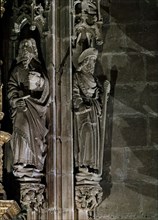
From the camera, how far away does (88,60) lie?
11180 millimetres

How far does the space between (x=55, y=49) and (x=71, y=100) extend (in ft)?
2.07

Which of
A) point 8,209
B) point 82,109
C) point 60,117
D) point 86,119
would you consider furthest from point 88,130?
point 8,209

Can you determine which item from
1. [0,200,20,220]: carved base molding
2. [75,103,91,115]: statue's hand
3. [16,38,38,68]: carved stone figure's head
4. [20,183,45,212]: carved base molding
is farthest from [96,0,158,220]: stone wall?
[0,200,20,220]: carved base molding

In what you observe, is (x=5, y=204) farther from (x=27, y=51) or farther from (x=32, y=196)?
(x=27, y=51)

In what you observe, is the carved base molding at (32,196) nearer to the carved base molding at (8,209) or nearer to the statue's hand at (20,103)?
the carved base molding at (8,209)

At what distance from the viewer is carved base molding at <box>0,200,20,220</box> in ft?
33.8

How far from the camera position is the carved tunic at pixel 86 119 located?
35.5 feet

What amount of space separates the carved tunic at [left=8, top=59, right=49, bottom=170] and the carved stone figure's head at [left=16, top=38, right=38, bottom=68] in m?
0.11

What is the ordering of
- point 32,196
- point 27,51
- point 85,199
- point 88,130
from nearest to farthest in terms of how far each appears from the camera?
point 32,196 → point 85,199 → point 88,130 → point 27,51

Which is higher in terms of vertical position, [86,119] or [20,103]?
[20,103]

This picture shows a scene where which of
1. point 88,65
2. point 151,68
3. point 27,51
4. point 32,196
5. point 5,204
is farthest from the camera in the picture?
point 151,68

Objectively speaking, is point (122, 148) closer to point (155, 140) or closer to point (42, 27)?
point (155, 140)

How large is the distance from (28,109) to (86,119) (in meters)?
0.67

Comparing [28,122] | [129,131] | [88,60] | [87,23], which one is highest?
[87,23]
